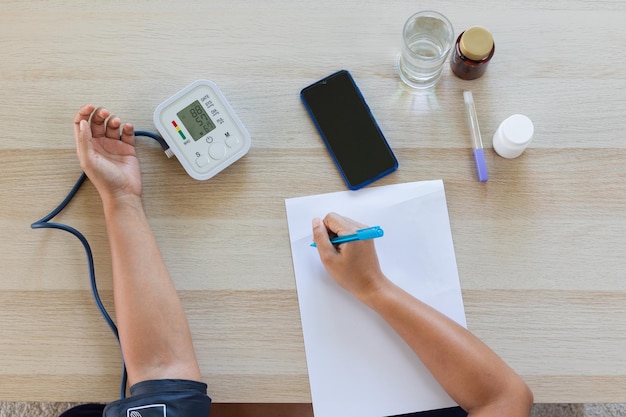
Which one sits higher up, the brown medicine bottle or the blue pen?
the brown medicine bottle

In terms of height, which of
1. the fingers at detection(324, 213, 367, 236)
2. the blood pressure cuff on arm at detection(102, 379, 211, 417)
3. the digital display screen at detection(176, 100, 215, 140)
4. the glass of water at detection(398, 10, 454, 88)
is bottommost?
the blood pressure cuff on arm at detection(102, 379, 211, 417)

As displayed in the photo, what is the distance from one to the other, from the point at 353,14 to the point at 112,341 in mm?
569

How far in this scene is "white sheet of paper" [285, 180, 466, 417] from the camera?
27.0 inches

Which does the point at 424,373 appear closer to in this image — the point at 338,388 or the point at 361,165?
→ the point at 338,388

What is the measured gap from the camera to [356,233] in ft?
2.12

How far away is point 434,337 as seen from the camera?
0.67 meters

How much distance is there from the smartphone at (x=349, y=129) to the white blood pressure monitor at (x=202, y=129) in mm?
110

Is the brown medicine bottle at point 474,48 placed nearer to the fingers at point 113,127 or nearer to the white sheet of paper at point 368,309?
the white sheet of paper at point 368,309

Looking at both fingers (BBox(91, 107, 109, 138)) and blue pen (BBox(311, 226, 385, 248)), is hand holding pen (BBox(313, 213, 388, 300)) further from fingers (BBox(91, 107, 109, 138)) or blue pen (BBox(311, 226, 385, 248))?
fingers (BBox(91, 107, 109, 138))

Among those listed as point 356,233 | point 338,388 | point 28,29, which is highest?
point 28,29

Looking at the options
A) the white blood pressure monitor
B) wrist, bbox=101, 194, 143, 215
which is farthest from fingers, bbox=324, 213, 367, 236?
wrist, bbox=101, 194, 143, 215

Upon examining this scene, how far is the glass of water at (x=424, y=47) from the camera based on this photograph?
2.31 ft

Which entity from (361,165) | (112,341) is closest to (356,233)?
(361,165)

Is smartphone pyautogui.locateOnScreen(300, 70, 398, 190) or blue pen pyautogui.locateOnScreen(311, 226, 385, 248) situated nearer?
blue pen pyautogui.locateOnScreen(311, 226, 385, 248)
